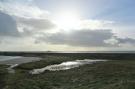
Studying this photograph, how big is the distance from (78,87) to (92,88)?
209 centimetres

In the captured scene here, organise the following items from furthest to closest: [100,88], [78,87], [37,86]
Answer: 1. [37,86]
2. [78,87]
3. [100,88]

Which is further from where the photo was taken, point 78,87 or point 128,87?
point 78,87

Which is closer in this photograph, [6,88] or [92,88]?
[92,88]

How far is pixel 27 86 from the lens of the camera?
27.5 m

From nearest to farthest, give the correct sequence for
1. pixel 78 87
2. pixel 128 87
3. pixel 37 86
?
pixel 128 87 → pixel 78 87 → pixel 37 86

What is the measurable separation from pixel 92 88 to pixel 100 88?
3.64 feet

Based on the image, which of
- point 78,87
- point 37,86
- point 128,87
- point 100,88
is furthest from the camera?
point 37,86

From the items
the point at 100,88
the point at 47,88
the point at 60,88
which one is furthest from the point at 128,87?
the point at 47,88

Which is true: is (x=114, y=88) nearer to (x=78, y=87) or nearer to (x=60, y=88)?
(x=78, y=87)

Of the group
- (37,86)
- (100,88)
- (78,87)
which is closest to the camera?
(100,88)

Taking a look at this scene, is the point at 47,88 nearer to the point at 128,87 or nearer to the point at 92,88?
the point at 92,88

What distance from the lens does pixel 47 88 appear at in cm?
2655

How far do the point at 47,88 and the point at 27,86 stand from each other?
3017 millimetres

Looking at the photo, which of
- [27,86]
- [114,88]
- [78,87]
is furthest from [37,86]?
[114,88]
